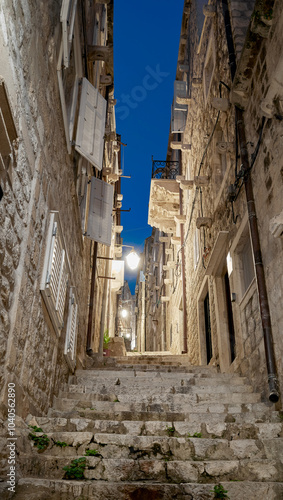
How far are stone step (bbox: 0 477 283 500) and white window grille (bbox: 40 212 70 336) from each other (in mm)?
1813

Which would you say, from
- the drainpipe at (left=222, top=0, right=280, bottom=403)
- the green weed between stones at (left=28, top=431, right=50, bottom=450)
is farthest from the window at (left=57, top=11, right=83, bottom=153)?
the green weed between stones at (left=28, top=431, right=50, bottom=450)

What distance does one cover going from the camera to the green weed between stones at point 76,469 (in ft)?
11.2

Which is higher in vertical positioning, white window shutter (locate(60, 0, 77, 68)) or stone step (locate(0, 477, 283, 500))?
white window shutter (locate(60, 0, 77, 68))

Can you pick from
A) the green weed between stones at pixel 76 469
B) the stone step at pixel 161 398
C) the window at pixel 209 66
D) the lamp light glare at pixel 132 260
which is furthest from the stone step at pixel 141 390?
the lamp light glare at pixel 132 260

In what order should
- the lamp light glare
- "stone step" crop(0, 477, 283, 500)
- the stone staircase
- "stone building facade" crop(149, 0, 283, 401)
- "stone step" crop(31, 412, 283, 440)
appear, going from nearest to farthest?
"stone step" crop(0, 477, 283, 500) → the stone staircase → "stone step" crop(31, 412, 283, 440) → "stone building facade" crop(149, 0, 283, 401) → the lamp light glare

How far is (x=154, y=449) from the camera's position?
12.6ft

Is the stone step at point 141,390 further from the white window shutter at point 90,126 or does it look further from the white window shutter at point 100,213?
the white window shutter at point 100,213

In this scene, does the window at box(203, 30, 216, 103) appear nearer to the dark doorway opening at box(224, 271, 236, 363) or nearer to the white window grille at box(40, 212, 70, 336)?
the dark doorway opening at box(224, 271, 236, 363)

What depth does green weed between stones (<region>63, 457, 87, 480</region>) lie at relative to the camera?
3.40 meters

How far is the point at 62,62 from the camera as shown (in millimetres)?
5328

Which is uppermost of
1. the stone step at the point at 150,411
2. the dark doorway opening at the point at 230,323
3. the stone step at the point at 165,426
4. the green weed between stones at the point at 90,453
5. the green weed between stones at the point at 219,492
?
the dark doorway opening at the point at 230,323

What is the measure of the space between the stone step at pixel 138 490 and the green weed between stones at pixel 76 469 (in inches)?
10.6

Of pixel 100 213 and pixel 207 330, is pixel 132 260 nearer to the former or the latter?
pixel 207 330

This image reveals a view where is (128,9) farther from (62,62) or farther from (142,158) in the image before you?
(62,62)
